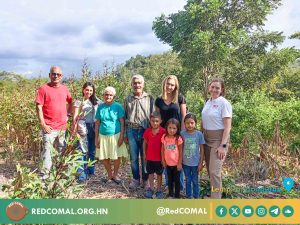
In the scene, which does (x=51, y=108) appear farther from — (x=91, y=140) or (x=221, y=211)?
(x=221, y=211)

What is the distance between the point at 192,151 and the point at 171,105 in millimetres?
639

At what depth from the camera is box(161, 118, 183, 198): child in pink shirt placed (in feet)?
13.4

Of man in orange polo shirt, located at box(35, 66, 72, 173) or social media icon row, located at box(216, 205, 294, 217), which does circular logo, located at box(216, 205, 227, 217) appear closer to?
social media icon row, located at box(216, 205, 294, 217)

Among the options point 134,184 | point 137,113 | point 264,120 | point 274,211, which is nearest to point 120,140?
point 137,113

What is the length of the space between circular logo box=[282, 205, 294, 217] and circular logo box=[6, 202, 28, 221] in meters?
2.46

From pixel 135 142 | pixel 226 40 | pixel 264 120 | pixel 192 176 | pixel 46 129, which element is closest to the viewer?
pixel 192 176

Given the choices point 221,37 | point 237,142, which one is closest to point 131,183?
point 237,142

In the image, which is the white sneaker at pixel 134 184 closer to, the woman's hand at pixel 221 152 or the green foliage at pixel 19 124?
the woman's hand at pixel 221 152

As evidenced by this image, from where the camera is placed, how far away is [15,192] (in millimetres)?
2857

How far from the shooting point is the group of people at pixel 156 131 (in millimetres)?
3824

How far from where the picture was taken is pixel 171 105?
4254mm

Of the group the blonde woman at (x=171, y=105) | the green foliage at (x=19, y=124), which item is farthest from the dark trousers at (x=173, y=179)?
the green foliage at (x=19, y=124)

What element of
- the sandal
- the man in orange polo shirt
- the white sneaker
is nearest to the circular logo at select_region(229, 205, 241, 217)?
the white sneaker

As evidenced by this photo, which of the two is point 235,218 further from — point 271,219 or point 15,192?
point 15,192
